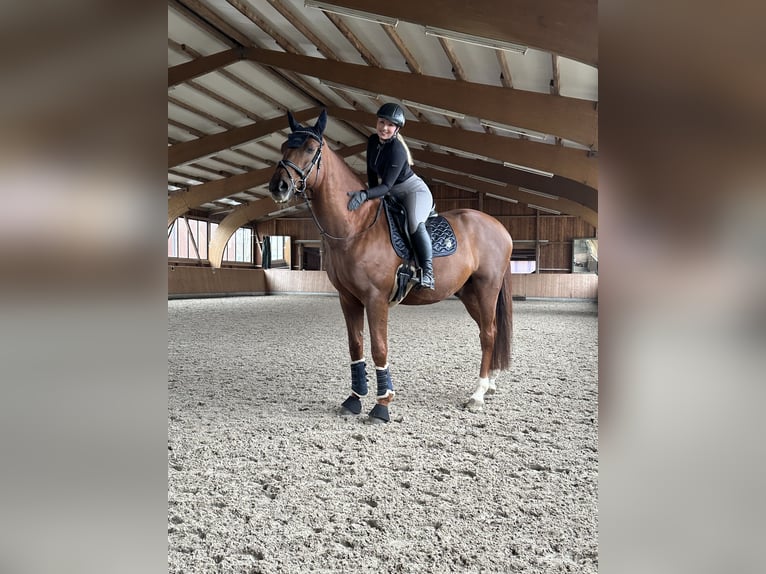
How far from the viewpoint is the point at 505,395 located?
3.46 meters

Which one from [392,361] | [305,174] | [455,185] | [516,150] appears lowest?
[392,361]

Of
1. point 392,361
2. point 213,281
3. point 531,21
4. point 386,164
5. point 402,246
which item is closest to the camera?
point 386,164

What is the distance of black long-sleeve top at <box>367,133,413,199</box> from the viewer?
114 inches

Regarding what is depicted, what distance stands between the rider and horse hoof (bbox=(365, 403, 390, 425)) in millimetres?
807

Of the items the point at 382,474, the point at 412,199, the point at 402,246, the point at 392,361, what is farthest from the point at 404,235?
the point at 392,361

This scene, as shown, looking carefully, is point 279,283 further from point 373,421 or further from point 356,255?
point 373,421

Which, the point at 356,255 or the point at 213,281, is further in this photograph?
the point at 213,281

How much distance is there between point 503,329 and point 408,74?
555cm

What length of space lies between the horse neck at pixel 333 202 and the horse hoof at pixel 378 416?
1.01 m

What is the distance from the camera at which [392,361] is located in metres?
4.77

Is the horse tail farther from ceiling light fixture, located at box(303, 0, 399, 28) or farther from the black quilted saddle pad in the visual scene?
ceiling light fixture, located at box(303, 0, 399, 28)

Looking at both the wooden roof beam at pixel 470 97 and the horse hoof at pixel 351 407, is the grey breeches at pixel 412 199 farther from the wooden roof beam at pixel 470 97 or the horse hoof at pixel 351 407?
the wooden roof beam at pixel 470 97
